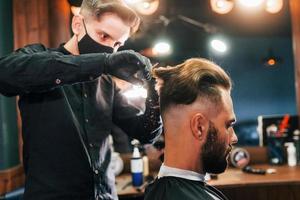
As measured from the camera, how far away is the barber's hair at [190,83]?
1229 mm

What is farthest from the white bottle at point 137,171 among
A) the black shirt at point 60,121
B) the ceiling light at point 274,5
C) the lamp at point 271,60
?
the lamp at point 271,60

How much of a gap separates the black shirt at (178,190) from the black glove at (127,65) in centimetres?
37

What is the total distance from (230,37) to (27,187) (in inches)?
179

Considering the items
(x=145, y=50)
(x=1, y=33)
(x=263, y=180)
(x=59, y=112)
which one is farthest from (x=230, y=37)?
(x=59, y=112)

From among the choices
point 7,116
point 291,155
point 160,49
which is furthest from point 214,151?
point 160,49

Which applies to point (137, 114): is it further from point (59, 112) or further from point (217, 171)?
point (217, 171)

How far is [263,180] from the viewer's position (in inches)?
94.0

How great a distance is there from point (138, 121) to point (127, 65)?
0.58 metres

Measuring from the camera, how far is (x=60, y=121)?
142cm

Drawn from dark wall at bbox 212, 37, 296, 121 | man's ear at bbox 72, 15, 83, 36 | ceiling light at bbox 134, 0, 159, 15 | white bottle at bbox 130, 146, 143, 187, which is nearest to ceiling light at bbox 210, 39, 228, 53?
ceiling light at bbox 134, 0, 159, 15

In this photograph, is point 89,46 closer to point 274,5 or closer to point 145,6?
point 145,6

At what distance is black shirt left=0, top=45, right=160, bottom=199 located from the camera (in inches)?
48.8

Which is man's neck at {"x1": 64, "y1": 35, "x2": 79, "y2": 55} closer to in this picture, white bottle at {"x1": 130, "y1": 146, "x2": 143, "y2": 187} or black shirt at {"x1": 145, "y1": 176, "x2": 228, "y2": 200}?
black shirt at {"x1": 145, "y1": 176, "x2": 228, "y2": 200}

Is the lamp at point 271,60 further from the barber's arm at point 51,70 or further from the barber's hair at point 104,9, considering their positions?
the barber's arm at point 51,70
